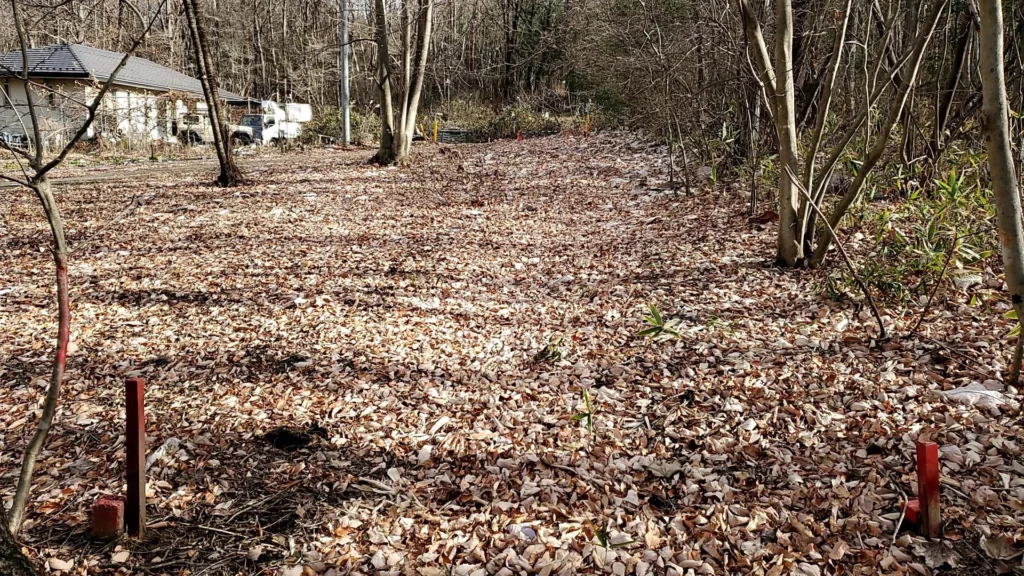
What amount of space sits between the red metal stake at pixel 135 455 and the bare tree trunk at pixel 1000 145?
10.4 feet

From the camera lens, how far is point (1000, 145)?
98.0 inches

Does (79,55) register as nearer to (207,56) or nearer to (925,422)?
(207,56)

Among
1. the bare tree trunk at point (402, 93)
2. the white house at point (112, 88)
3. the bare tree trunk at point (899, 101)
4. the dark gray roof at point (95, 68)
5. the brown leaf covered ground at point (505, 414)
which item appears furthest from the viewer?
the dark gray roof at point (95, 68)

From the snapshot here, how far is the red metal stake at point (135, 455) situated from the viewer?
2.36m

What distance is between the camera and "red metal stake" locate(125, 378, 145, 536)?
2363 millimetres

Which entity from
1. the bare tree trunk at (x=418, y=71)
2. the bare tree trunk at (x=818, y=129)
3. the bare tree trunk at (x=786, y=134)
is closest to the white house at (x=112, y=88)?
the bare tree trunk at (x=418, y=71)

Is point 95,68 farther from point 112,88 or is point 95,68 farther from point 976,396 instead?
point 976,396

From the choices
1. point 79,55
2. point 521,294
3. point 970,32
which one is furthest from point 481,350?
point 79,55

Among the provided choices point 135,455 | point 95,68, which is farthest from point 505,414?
point 95,68

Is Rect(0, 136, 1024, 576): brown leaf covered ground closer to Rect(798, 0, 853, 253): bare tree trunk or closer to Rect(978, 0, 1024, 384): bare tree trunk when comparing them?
Rect(798, 0, 853, 253): bare tree trunk

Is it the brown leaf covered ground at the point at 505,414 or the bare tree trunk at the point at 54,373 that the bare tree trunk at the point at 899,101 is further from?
the bare tree trunk at the point at 54,373

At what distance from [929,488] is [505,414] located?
6.29 feet

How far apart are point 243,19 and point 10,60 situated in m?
14.2

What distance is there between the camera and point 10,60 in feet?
63.6
